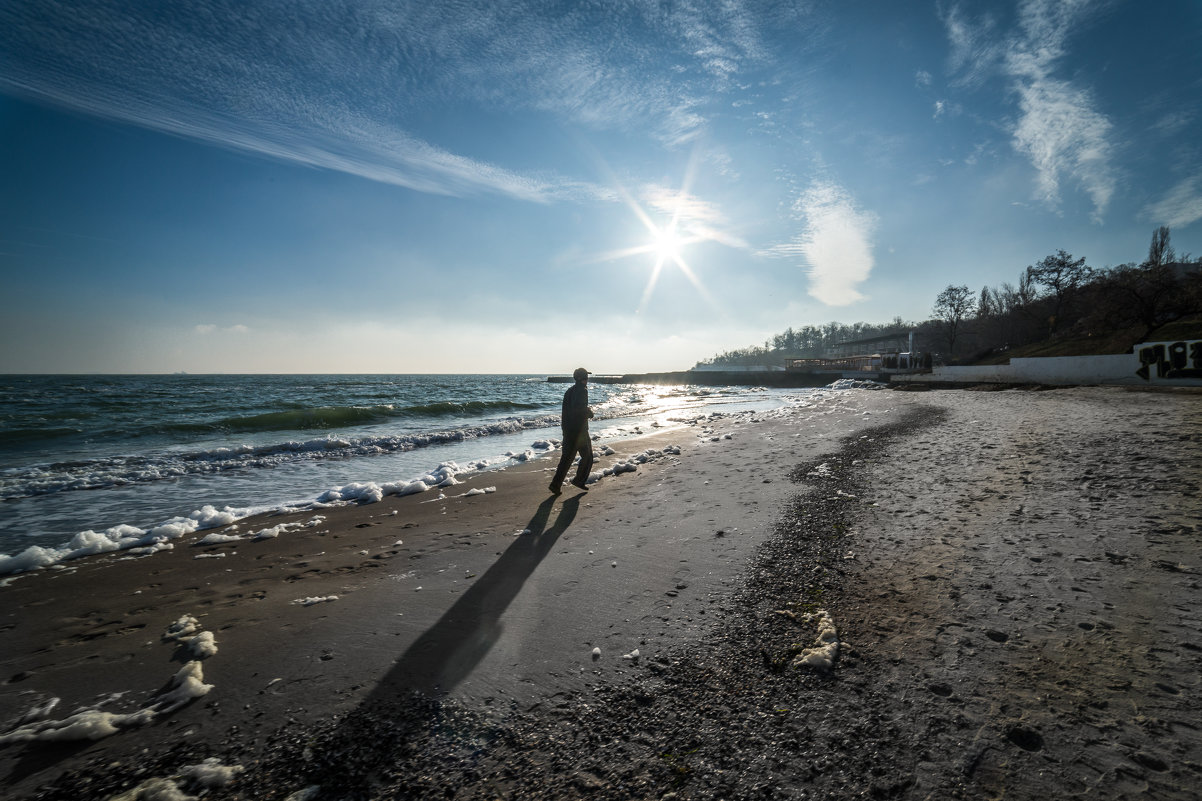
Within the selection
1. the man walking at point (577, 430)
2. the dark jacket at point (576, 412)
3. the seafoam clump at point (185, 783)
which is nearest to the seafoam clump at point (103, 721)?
the seafoam clump at point (185, 783)

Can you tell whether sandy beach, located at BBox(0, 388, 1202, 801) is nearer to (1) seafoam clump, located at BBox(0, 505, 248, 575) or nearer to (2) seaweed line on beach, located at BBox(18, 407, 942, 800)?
(2) seaweed line on beach, located at BBox(18, 407, 942, 800)

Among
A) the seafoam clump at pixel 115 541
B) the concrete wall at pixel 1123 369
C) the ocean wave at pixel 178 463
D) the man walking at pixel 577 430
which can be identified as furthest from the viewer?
the concrete wall at pixel 1123 369

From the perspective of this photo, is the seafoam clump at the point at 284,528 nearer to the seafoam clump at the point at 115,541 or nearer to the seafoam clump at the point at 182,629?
the seafoam clump at the point at 115,541

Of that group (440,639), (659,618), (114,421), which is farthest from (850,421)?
(114,421)

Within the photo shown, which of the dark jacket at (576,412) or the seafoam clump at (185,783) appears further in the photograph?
the dark jacket at (576,412)

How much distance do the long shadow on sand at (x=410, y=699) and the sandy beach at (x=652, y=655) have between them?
18mm

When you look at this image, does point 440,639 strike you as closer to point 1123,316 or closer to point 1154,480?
point 1154,480

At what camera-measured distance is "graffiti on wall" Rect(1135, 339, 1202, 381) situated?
21484mm

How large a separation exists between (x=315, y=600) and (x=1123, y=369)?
129ft

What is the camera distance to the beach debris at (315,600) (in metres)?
3.94

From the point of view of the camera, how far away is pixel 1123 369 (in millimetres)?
25312

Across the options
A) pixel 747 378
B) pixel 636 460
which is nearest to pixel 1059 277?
pixel 747 378

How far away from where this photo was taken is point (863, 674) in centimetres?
255

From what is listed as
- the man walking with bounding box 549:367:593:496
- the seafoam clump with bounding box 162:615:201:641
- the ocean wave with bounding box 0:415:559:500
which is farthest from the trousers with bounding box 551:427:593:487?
the ocean wave with bounding box 0:415:559:500
